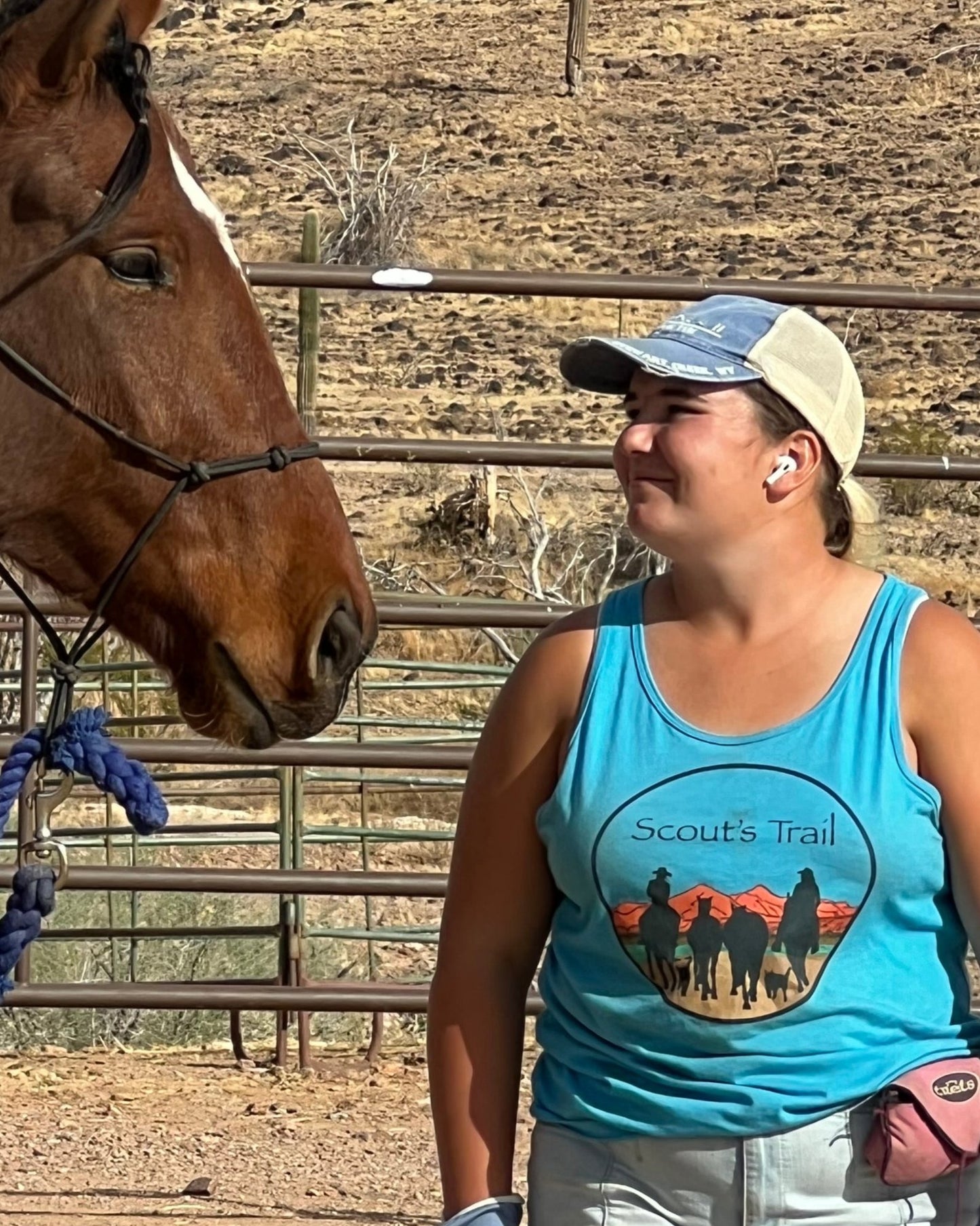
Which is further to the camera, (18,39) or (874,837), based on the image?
(18,39)

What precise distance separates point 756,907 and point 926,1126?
289mm

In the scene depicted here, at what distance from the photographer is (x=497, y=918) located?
85.4 inches

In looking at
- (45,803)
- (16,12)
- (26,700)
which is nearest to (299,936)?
(26,700)

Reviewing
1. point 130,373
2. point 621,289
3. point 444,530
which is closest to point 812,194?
point 444,530

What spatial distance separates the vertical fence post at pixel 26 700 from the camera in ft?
15.0

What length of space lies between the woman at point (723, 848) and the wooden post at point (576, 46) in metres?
22.3

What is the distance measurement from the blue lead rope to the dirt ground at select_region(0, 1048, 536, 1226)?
6.78 feet

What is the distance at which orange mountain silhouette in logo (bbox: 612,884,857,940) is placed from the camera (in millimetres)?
1972

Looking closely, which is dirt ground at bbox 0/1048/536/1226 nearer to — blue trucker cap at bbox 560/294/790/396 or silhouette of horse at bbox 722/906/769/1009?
silhouette of horse at bbox 722/906/769/1009

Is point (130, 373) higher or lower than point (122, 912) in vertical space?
higher

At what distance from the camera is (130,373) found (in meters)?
2.79

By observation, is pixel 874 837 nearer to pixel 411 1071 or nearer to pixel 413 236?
pixel 411 1071

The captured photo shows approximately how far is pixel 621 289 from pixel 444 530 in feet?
33.0

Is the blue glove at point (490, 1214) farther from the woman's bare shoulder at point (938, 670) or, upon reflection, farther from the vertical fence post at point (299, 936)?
the vertical fence post at point (299, 936)
